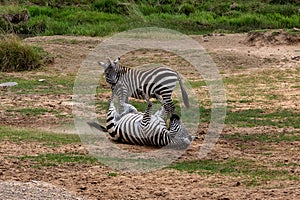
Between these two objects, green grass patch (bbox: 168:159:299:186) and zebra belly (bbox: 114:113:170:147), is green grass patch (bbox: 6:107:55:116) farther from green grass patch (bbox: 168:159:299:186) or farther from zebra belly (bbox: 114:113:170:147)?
green grass patch (bbox: 168:159:299:186)

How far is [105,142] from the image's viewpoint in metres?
9.32

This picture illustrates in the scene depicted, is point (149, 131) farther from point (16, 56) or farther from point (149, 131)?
point (16, 56)

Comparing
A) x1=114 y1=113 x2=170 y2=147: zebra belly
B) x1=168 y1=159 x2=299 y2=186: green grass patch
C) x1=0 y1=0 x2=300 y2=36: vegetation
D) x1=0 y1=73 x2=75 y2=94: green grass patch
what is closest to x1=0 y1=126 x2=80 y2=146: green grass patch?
x1=114 y1=113 x2=170 y2=147: zebra belly

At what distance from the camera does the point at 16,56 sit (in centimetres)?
1450

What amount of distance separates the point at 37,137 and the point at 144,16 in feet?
33.6

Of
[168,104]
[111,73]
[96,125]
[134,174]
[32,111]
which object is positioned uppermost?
[111,73]

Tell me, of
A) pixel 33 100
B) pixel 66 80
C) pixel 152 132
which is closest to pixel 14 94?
pixel 33 100

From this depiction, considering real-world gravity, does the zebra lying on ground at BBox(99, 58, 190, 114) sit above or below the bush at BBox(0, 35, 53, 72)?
above

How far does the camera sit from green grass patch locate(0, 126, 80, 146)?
9188mm

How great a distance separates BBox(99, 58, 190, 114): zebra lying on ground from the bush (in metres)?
3.96

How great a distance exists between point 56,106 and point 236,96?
9.75 ft

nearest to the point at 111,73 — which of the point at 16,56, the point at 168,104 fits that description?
the point at 168,104

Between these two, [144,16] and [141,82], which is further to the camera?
[144,16]

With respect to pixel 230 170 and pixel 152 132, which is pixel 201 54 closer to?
pixel 152 132
